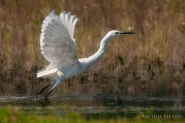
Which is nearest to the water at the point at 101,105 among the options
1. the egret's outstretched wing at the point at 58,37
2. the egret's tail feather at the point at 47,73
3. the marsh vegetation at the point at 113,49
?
the marsh vegetation at the point at 113,49

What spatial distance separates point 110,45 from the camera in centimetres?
1165

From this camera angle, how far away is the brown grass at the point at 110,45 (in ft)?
33.9

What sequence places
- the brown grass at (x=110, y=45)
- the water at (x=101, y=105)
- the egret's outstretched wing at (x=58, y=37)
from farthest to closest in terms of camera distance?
the brown grass at (x=110, y=45)
the egret's outstretched wing at (x=58, y=37)
the water at (x=101, y=105)

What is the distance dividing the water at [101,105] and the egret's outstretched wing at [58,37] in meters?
0.66

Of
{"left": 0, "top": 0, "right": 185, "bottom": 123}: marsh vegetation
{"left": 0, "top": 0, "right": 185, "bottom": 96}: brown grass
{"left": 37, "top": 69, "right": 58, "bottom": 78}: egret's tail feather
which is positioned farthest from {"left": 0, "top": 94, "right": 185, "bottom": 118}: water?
{"left": 0, "top": 0, "right": 185, "bottom": 96}: brown grass

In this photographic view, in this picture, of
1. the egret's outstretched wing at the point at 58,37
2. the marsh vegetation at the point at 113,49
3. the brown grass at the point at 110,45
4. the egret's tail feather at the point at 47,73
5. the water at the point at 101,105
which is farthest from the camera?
the brown grass at the point at 110,45

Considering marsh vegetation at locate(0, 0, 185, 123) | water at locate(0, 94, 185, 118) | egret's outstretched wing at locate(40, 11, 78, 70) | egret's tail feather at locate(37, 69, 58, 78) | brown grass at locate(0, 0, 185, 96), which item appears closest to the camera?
water at locate(0, 94, 185, 118)

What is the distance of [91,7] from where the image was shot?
13.1m

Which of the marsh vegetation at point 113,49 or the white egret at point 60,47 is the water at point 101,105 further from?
the white egret at point 60,47

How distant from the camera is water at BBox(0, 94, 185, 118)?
786 cm

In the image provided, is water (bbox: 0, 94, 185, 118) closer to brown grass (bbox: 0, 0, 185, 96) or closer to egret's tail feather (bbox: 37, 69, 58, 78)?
egret's tail feather (bbox: 37, 69, 58, 78)

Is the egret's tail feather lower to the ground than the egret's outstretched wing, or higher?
lower

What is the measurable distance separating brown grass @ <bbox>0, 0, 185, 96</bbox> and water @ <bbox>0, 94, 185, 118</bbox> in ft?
1.79

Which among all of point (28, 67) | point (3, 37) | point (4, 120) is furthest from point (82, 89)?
point (4, 120)
